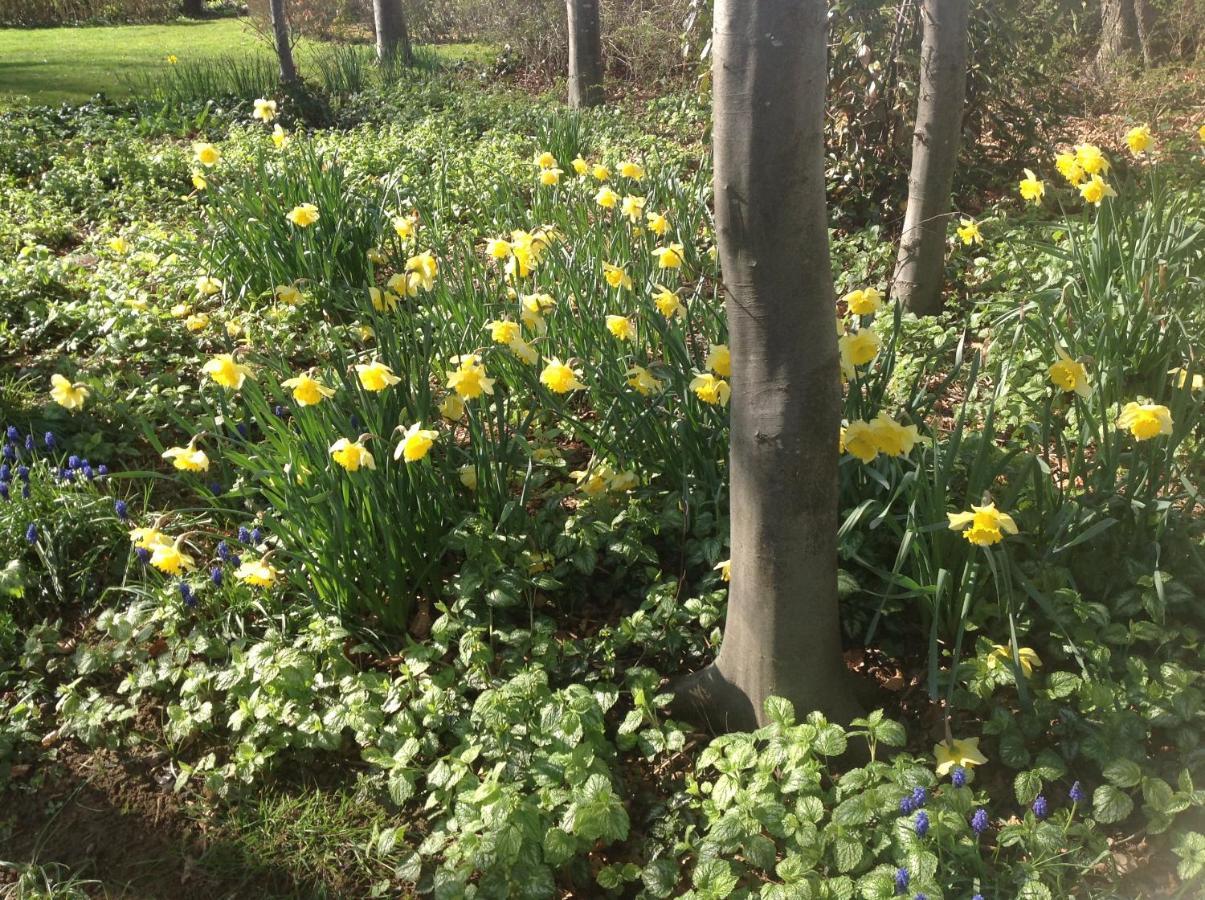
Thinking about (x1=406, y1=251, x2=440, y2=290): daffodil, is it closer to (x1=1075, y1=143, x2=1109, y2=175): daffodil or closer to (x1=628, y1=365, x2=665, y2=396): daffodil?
(x1=628, y1=365, x2=665, y2=396): daffodil

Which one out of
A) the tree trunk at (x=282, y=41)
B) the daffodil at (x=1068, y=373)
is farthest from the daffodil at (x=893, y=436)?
the tree trunk at (x=282, y=41)

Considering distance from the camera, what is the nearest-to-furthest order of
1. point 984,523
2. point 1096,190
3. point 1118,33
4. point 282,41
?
1. point 984,523
2. point 1096,190
3. point 1118,33
4. point 282,41

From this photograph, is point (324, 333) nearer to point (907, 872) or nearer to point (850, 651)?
point (850, 651)

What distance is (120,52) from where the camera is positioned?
13547 mm

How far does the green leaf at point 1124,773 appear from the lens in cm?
168

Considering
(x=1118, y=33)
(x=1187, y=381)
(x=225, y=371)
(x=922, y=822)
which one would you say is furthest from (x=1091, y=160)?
(x=1118, y=33)

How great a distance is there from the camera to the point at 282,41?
27.4ft

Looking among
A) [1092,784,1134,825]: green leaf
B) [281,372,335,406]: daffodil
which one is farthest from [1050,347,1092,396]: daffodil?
[281,372,335,406]: daffodil

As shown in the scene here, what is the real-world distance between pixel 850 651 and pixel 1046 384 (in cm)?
109

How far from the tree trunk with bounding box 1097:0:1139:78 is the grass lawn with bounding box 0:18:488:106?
782 cm

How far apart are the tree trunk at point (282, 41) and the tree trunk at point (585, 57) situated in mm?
2452

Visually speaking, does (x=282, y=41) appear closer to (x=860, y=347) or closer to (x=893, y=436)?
(x=860, y=347)

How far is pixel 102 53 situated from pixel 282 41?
22.5ft

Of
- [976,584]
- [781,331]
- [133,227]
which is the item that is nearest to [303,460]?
[781,331]
